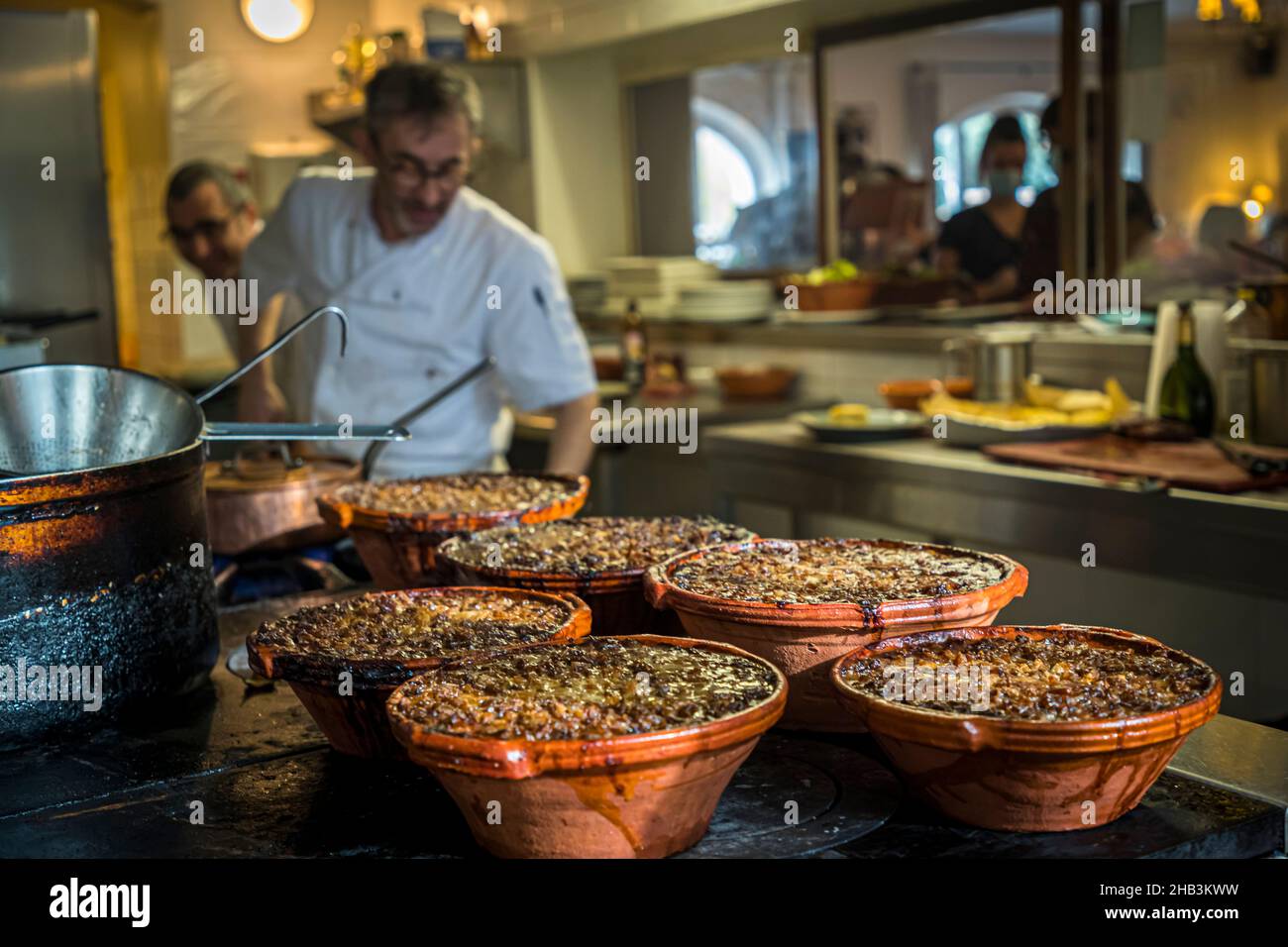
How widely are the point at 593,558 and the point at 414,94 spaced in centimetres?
162

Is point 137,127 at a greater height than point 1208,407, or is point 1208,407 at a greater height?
point 137,127

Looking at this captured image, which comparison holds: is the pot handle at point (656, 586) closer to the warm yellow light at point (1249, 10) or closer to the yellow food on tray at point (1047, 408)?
the yellow food on tray at point (1047, 408)

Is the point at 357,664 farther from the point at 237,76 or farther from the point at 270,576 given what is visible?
the point at 237,76

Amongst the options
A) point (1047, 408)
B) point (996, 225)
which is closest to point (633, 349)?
point (996, 225)

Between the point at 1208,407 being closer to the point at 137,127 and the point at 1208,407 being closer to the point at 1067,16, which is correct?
the point at 1067,16

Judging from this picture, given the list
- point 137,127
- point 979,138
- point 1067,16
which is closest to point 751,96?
point 979,138

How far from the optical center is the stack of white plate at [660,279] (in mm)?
5461

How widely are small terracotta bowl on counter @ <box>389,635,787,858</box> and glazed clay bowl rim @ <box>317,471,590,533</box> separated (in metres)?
0.67

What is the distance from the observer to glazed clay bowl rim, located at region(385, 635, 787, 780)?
1096 millimetres

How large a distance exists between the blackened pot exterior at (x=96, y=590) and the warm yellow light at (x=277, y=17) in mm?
5564

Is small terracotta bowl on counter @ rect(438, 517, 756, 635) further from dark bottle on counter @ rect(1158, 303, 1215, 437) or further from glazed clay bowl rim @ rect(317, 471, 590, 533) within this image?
dark bottle on counter @ rect(1158, 303, 1215, 437)
